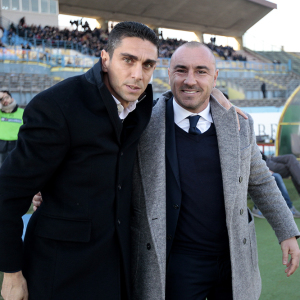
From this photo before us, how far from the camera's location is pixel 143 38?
138 cm

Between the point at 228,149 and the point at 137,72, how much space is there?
0.61 m

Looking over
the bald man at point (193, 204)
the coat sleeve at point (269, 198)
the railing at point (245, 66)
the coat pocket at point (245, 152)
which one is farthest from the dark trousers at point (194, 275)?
the railing at point (245, 66)

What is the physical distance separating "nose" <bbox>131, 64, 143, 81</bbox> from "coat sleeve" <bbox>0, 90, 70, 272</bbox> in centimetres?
33

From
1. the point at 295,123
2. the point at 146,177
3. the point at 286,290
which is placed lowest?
the point at 286,290

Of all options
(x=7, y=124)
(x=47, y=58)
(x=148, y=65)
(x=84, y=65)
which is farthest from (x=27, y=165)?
(x=84, y=65)

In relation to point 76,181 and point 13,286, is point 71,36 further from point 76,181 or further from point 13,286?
point 13,286

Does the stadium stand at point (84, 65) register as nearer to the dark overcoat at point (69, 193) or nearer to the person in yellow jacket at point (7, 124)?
the person in yellow jacket at point (7, 124)

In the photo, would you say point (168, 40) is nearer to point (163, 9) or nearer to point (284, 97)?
Result: point (163, 9)

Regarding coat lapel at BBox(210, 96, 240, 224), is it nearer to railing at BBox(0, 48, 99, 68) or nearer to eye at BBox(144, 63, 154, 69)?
eye at BBox(144, 63, 154, 69)

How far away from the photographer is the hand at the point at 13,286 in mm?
1269

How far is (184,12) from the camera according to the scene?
1208 inches

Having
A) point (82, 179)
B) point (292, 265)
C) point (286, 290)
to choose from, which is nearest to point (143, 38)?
point (82, 179)

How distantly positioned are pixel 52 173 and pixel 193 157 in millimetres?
702

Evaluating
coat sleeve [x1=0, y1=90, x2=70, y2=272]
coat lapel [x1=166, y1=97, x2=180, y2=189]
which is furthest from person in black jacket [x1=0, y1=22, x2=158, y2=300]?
coat lapel [x1=166, y1=97, x2=180, y2=189]
